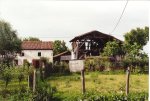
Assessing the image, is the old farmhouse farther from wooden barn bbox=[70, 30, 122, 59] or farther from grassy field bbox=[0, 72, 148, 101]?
grassy field bbox=[0, 72, 148, 101]

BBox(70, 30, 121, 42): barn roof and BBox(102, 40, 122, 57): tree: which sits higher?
BBox(70, 30, 121, 42): barn roof

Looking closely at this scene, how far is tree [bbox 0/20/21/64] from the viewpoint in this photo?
→ 46.8 meters

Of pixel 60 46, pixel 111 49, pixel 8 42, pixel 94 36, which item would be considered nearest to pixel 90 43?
pixel 94 36

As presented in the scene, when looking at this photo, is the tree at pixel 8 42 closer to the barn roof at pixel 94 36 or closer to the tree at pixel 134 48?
the barn roof at pixel 94 36

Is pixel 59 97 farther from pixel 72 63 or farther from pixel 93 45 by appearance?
pixel 93 45

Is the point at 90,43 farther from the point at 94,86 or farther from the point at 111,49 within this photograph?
the point at 94,86

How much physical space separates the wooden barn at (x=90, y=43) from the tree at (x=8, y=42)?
8709 millimetres

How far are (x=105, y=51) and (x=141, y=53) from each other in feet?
16.1

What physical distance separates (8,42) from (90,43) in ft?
43.1

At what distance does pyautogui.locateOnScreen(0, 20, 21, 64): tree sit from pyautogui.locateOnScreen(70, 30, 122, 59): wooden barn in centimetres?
871

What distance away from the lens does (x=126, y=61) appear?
40.6 metres

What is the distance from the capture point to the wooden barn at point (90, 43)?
173 feet

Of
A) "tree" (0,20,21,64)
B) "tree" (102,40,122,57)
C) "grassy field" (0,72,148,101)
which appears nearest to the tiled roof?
"tree" (0,20,21,64)

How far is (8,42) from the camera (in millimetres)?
47375
